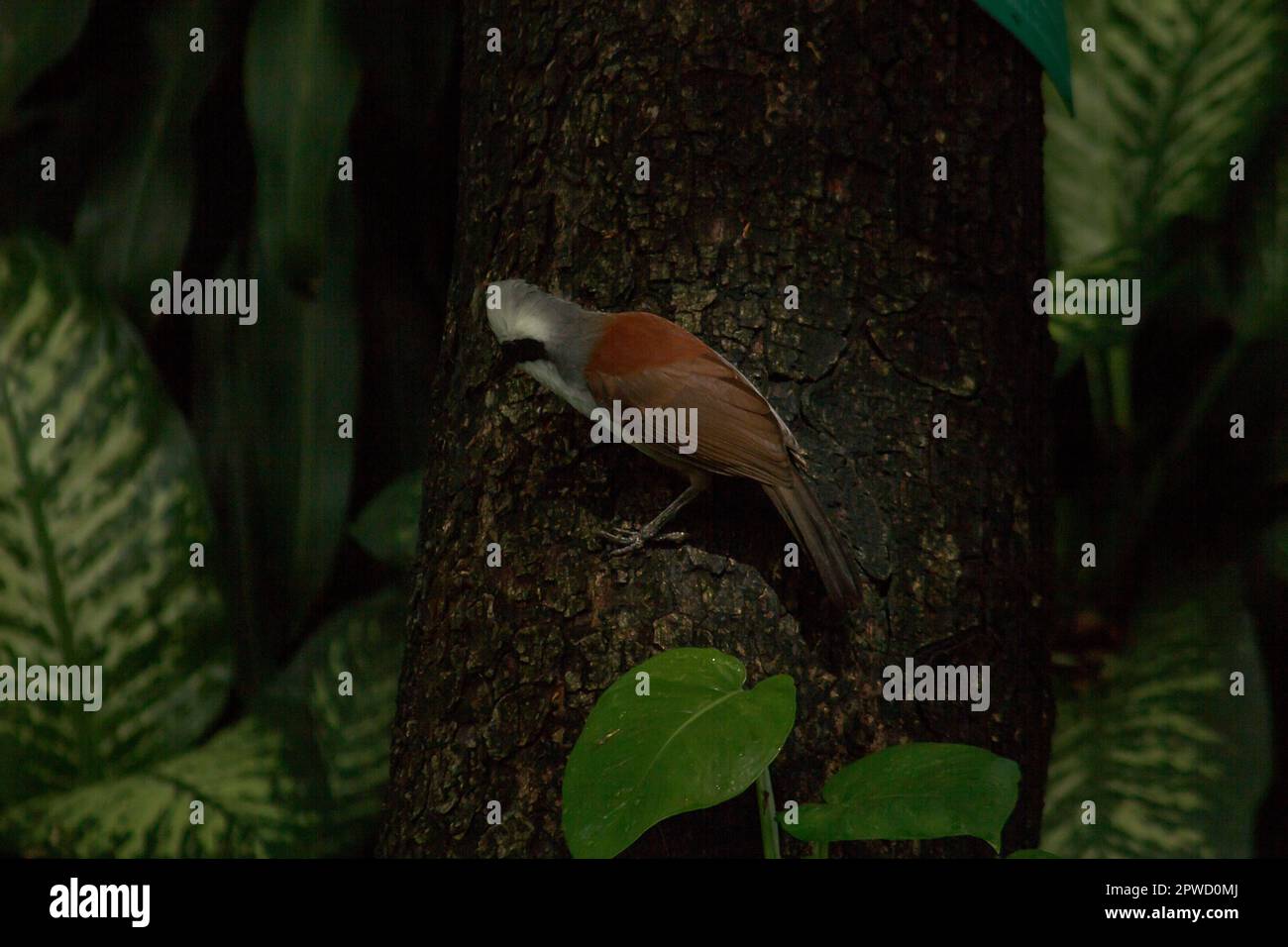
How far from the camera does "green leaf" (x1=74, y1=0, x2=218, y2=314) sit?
147cm

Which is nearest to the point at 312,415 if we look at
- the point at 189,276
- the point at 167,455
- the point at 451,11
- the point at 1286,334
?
the point at 167,455

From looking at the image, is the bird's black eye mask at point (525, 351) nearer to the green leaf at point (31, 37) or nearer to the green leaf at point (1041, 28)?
the green leaf at point (1041, 28)

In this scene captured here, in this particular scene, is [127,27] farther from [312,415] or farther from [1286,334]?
[1286,334]

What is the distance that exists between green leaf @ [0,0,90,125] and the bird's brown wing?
1000 mm

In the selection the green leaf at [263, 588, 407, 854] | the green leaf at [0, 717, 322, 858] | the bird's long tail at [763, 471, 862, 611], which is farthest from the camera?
the green leaf at [263, 588, 407, 854]

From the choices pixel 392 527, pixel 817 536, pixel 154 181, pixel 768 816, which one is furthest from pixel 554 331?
pixel 154 181

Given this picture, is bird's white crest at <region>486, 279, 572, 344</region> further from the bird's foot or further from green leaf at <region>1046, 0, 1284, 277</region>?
green leaf at <region>1046, 0, 1284, 277</region>

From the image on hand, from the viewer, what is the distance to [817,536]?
807mm

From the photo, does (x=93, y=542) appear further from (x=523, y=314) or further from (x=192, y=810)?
(x=523, y=314)

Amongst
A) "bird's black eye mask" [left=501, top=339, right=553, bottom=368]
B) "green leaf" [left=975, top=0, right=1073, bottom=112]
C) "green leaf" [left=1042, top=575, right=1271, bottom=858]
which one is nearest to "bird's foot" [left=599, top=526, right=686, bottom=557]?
"bird's black eye mask" [left=501, top=339, right=553, bottom=368]

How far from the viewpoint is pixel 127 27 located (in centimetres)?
155

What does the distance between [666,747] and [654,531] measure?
164mm

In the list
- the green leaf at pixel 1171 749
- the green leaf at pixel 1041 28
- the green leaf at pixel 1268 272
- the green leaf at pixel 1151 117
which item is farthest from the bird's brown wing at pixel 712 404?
the green leaf at pixel 1268 272

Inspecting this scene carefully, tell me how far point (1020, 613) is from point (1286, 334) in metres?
0.87
